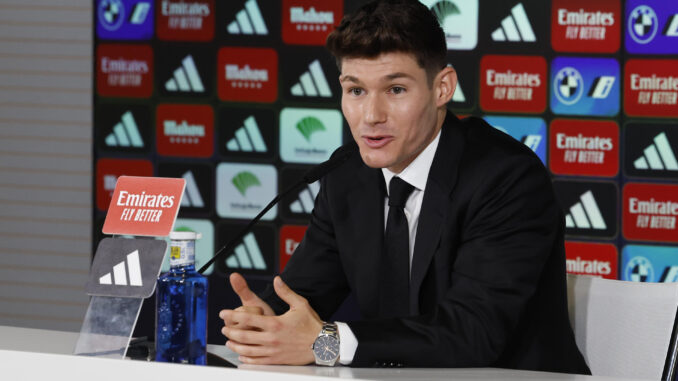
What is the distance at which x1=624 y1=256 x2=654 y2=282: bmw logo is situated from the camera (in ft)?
11.9

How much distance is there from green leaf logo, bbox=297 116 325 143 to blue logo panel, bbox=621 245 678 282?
132 centimetres

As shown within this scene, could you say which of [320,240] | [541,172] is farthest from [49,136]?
[541,172]

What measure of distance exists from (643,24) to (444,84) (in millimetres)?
1865

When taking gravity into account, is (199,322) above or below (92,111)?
below

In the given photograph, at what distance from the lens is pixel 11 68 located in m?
4.38

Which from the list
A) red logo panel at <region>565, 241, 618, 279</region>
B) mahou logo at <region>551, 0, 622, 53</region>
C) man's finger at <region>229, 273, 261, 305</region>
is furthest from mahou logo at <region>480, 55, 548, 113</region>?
man's finger at <region>229, 273, 261, 305</region>

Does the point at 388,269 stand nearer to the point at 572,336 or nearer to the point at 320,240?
the point at 320,240

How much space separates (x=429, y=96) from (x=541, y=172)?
28 cm

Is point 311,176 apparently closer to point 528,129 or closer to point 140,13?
point 528,129

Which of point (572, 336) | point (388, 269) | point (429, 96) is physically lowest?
point (572, 336)

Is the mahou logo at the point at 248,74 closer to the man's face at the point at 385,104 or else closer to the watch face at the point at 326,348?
the man's face at the point at 385,104

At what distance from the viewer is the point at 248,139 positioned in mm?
4027

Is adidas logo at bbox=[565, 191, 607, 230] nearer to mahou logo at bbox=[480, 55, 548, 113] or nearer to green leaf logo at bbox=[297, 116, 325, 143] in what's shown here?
mahou logo at bbox=[480, 55, 548, 113]

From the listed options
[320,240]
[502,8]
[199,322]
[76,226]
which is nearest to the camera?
[199,322]
